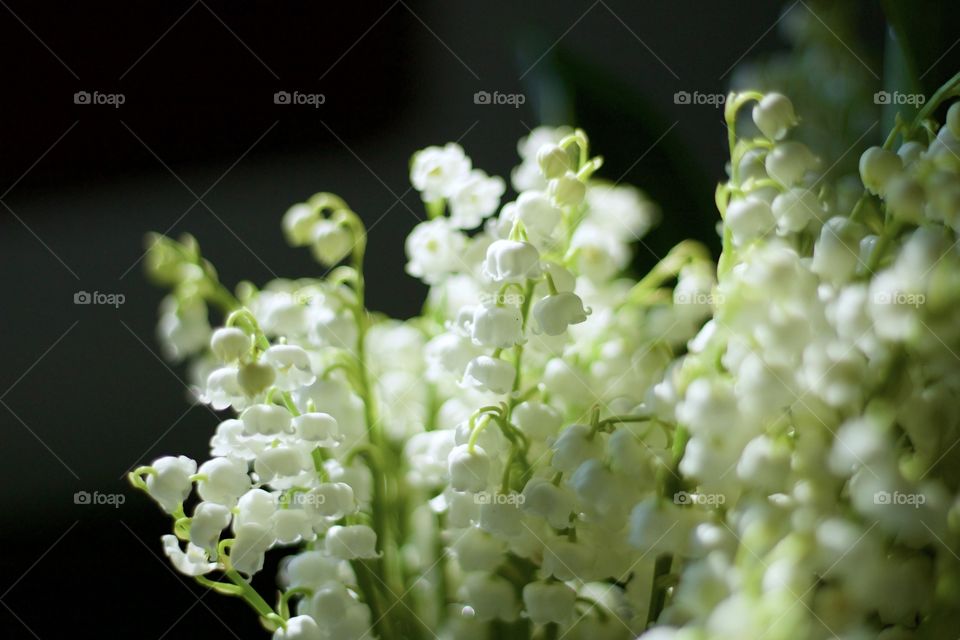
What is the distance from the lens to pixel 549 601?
1.64ft

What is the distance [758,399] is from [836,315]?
45mm

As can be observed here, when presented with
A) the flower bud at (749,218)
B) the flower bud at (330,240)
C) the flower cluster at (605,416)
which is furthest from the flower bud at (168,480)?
the flower bud at (749,218)

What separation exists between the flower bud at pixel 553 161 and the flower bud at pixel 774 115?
0.09 meters

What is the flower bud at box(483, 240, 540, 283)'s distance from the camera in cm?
49

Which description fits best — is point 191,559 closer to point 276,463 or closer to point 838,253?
point 276,463

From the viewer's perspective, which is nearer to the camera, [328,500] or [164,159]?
[328,500]

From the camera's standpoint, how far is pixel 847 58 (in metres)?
0.58

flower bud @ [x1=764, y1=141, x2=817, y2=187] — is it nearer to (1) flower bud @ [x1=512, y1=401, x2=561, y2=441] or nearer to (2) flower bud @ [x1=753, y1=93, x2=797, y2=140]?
(2) flower bud @ [x1=753, y1=93, x2=797, y2=140]

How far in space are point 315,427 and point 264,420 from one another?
2 centimetres

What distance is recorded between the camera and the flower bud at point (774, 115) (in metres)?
0.49

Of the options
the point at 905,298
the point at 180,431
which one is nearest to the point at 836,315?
the point at 905,298

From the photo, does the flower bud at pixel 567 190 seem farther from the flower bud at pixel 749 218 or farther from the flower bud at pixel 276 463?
the flower bud at pixel 276 463

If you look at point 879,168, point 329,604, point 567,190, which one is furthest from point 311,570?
point 879,168

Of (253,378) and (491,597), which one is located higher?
(253,378)
